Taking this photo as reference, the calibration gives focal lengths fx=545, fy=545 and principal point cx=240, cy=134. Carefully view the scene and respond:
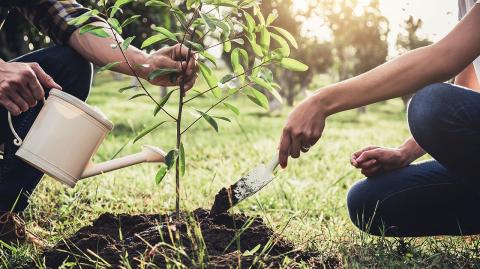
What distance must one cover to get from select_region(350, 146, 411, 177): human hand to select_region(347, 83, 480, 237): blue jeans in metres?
0.03

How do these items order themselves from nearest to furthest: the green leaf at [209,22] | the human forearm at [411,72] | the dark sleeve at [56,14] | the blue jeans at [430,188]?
1. the green leaf at [209,22]
2. the human forearm at [411,72]
3. the blue jeans at [430,188]
4. the dark sleeve at [56,14]

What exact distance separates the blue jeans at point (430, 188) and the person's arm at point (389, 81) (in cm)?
11

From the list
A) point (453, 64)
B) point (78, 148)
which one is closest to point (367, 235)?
point (453, 64)

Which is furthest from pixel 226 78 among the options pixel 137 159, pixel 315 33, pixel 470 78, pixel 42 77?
pixel 315 33

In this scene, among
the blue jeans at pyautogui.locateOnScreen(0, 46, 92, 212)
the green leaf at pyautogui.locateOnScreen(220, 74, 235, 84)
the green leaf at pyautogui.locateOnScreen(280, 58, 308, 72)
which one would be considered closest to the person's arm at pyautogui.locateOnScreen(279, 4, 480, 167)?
the green leaf at pyautogui.locateOnScreen(280, 58, 308, 72)

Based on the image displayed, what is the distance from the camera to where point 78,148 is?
6.55ft

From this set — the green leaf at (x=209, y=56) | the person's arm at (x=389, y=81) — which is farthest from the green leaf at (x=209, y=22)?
the person's arm at (x=389, y=81)

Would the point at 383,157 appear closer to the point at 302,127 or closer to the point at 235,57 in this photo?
the point at 302,127

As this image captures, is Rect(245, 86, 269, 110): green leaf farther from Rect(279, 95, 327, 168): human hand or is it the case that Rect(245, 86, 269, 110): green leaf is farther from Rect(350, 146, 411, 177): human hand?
Rect(350, 146, 411, 177): human hand

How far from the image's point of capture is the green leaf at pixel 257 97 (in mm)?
1899

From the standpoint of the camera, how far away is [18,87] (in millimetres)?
1989

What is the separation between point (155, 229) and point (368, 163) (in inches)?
37.3

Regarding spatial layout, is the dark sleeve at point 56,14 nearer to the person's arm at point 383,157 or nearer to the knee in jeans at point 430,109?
the person's arm at point 383,157

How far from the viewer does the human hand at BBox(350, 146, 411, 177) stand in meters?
2.30
